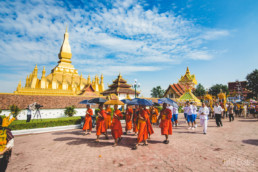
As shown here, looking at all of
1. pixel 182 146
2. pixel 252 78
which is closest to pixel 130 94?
pixel 182 146

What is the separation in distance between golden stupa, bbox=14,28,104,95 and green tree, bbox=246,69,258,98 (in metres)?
40.2

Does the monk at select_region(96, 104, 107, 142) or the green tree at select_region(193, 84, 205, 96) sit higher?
the green tree at select_region(193, 84, 205, 96)

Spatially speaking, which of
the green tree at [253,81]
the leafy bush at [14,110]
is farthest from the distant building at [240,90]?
the leafy bush at [14,110]

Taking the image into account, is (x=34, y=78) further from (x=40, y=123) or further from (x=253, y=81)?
(x=253, y=81)

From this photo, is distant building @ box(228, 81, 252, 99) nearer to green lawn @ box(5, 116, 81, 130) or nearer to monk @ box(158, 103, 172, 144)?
monk @ box(158, 103, 172, 144)

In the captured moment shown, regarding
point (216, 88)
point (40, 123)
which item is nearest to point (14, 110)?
point (40, 123)

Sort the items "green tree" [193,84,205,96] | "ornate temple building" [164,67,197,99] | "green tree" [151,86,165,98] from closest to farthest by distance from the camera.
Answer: "ornate temple building" [164,67,197,99], "green tree" [193,84,205,96], "green tree" [151,86,165,98]

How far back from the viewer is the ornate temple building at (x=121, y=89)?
30797mm

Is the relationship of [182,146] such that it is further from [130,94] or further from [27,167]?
[130,94]

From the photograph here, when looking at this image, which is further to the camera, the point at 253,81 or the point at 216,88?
the point at 216,88

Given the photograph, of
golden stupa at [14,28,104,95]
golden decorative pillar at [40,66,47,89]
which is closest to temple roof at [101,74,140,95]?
golden stupa at [14,28,104,95]

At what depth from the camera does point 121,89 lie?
1233 inches

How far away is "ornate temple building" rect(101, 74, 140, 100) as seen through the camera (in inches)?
1212

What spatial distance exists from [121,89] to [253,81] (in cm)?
3554
